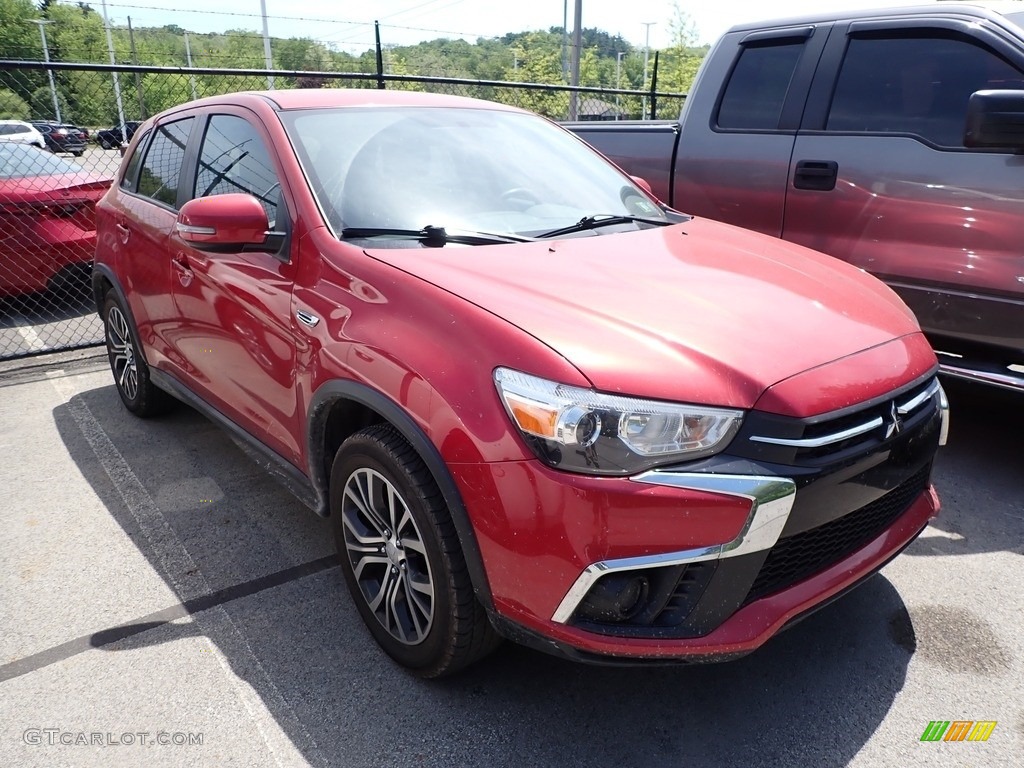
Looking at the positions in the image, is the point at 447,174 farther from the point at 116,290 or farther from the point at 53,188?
the point at 53,188

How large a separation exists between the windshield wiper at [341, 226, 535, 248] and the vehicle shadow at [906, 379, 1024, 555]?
211 centimetres

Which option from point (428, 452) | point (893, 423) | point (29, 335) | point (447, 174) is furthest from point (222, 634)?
point (29, 335)

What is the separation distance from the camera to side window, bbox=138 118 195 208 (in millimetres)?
3762

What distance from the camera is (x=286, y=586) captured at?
298cm

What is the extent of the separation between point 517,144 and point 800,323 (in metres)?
1.58

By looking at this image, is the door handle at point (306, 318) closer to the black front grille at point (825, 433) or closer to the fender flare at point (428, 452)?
the fender flare at point (428, 452)

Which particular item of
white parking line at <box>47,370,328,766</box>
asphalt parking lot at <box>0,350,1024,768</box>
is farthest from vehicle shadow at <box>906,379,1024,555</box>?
white parking line at <box>47,370,328,766</box>

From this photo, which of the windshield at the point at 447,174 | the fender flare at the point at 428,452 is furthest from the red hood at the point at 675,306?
the fender flare at the point at 428,452

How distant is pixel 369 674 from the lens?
2498 millimetres

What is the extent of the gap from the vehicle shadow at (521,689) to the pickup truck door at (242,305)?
22.2 inches

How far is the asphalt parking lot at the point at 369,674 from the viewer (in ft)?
7.24

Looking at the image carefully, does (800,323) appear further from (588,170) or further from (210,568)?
(210,568)

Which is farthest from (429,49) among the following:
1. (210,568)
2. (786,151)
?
(210,568)

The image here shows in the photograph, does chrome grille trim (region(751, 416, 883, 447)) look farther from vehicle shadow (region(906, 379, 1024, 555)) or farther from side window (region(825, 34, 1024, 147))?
side window (region(825, 34, 1024, 147))
